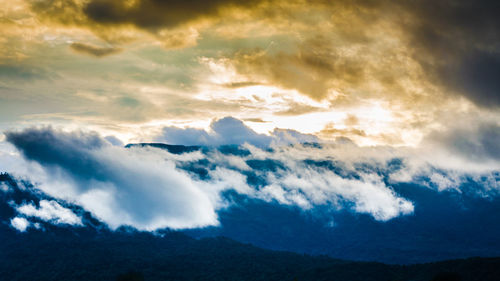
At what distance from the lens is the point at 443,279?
18900 centimetres
